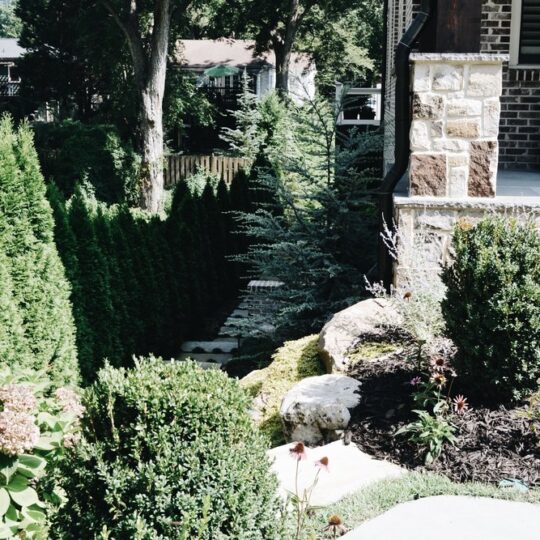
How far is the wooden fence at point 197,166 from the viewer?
2288 centimetres

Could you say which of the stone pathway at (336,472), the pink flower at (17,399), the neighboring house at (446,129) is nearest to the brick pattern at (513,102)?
the neighboring house at (446,129)

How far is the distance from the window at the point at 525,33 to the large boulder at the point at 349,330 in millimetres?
4859

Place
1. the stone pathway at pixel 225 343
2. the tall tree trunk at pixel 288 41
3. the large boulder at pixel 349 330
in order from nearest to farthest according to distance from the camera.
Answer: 1. the large boulder at pixel 349 330
2. the stone pathway at pixel 225 343
3. the tall tree trunk at pixel 288 41

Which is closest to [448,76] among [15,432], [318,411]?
[318,411]

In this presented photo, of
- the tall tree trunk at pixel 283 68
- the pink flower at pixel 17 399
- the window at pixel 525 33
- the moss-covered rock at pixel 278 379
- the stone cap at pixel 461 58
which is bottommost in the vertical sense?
the moss-covered rock at pixel 278 379

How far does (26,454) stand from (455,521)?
1885 millimetres

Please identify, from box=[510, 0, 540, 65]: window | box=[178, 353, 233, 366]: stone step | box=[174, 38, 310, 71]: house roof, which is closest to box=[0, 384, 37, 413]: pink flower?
box=[178, 353, 233, 366]: stone step

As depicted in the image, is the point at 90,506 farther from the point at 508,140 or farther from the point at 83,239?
the point at 508,140

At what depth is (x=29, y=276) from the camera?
18.7ft

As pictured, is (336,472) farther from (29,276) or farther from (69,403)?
(29,276)

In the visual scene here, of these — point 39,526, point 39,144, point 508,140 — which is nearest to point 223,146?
point 39,144

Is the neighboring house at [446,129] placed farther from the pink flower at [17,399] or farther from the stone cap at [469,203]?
the pink flower at [17,399]

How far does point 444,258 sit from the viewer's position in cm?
562

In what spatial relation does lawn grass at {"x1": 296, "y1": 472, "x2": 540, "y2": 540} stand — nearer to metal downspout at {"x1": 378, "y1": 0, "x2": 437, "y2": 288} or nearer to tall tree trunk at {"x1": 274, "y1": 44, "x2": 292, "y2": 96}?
metal downspout at {"x1": 378, "y1": 0, "x2": 437, "y2": 288}
